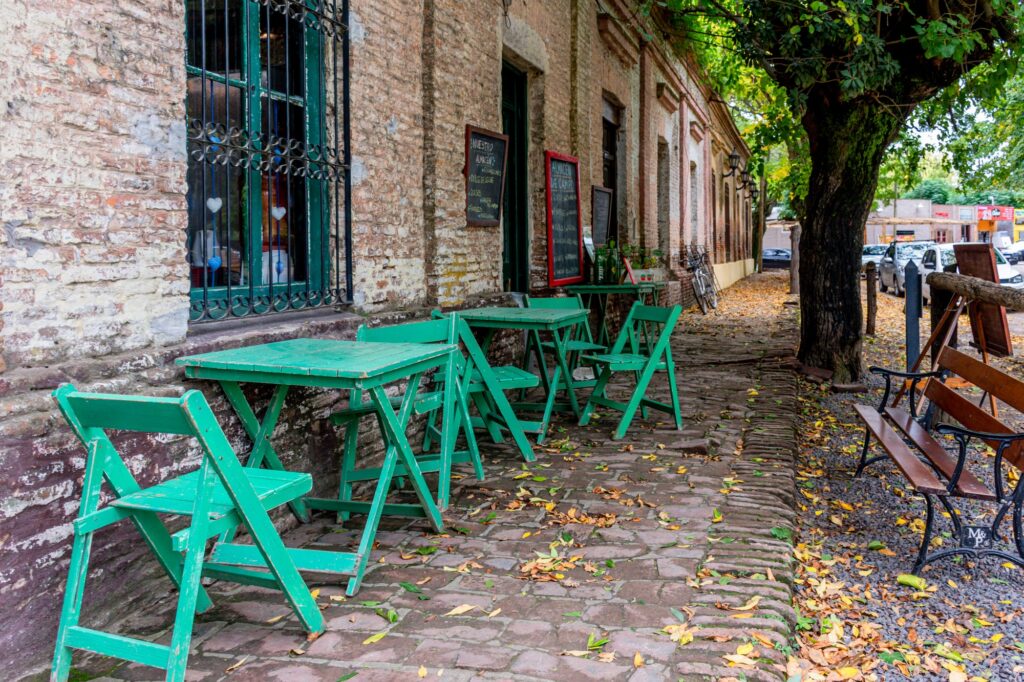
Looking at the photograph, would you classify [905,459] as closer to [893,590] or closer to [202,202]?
[893,590]

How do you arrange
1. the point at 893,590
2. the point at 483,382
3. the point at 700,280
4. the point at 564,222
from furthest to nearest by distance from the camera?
the point at 700,280 → the point at 564,222 → the point at 483,382 → the point at 893,590

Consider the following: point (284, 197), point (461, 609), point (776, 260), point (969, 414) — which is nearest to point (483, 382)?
point (284, 197)

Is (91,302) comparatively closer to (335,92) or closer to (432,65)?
(335,92)

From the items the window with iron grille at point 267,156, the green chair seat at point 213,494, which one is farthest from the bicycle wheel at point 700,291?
the green chair seat at point 213,494

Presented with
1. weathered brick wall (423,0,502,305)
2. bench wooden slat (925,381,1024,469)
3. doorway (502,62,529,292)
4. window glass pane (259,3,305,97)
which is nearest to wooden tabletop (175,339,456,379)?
window glass pane (259,3,305,97)

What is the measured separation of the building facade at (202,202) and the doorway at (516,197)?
0.77 meters

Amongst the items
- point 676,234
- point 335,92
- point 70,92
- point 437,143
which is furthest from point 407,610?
point 676,234

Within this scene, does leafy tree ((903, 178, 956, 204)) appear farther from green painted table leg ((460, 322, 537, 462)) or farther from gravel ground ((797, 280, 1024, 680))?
green painted table leg ((460, 322, 537, 462))

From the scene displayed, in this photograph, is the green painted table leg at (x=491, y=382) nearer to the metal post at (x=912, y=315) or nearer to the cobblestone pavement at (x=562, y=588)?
the cobblestone pavement at (x=562, y=588)

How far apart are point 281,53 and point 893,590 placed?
13.6 feet

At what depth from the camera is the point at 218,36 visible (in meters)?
4.32

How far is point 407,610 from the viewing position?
3.28 metres

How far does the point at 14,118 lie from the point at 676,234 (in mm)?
15680

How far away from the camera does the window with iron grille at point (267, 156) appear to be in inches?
163
